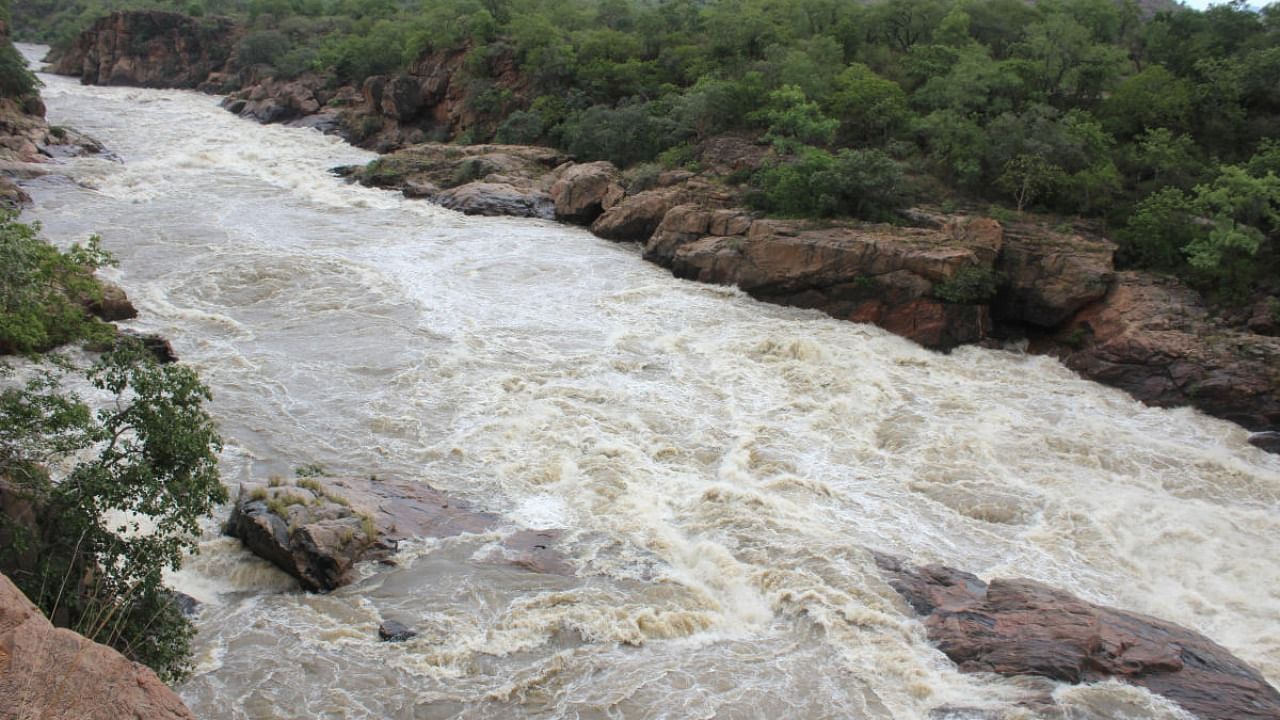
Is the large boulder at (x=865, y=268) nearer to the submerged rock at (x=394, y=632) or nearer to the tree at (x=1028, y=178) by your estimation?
the tree at (x=1028, y=178)

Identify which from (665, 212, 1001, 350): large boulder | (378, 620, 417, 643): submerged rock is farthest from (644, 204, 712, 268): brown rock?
(378, 620, 417, 643): submerged rock

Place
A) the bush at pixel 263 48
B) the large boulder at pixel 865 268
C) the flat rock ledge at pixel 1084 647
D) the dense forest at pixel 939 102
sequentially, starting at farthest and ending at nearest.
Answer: the bush at pixel 263 48 → the dense forest at pixel 939 102 → the large boulder at pixel 865 268 → the flat rock ledge at pixel 1084 647

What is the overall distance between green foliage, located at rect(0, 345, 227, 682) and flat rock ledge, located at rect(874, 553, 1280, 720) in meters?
10.1

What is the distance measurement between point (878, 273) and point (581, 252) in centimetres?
1081

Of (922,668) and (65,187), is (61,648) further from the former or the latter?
(65,187)

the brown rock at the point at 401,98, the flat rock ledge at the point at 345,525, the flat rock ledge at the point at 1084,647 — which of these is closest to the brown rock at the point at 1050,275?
the flat rock ledge at the point at 1084,647

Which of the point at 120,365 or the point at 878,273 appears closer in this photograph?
the point at 120,365

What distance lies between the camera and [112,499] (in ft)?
33.0

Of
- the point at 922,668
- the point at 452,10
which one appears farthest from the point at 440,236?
the point at 452,10

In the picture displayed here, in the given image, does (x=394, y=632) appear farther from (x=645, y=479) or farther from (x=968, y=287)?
(x=968, y=287)

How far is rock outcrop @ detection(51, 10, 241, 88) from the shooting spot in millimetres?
69938

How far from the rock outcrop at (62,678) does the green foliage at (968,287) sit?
2217 centimetres

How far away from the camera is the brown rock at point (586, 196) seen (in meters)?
36.0

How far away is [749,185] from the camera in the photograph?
32.7 m
